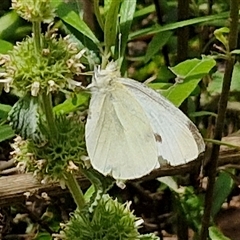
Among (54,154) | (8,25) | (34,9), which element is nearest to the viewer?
(34,9)

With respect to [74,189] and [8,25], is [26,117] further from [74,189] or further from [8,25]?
[8,25]

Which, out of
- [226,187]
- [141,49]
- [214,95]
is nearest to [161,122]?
[226,187]

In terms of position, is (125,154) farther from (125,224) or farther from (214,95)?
(214,95)

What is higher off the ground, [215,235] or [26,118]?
[26,118]

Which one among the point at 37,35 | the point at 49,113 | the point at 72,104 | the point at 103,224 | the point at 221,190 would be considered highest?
the point at 37,35

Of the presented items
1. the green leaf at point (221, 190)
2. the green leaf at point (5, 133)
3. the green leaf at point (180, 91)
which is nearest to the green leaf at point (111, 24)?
the green leaf at point (180, 91)

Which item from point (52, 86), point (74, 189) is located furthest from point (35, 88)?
point (74, 189)
